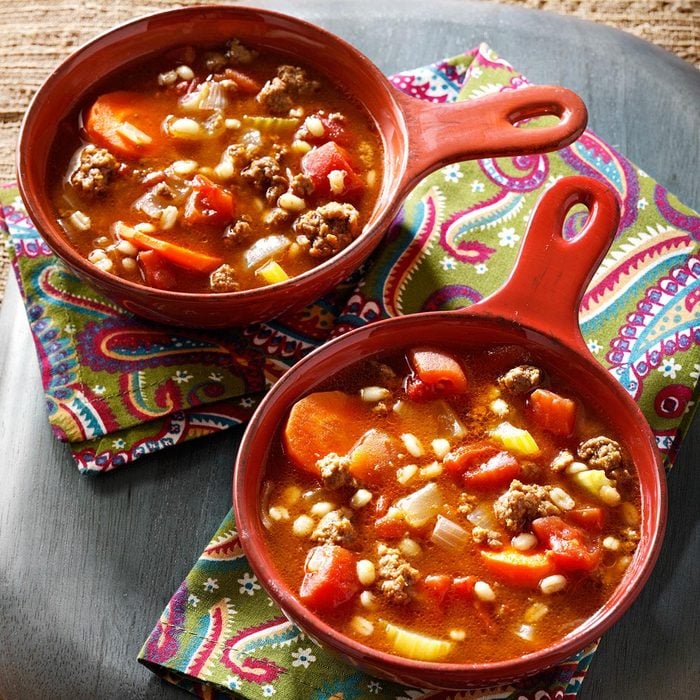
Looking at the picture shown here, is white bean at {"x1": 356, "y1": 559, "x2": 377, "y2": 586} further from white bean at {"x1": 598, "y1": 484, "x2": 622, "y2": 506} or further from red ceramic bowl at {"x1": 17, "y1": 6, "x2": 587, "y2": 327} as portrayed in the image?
red ceramic bowl at {"x1": 17, "y1": 6, "x2": 587, "y2": 327}

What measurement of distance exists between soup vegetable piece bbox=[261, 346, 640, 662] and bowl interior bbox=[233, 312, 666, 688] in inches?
1.6

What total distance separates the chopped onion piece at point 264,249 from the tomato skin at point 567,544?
1158mm

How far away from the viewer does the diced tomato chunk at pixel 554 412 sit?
3088 mm

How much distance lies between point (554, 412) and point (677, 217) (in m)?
1.03

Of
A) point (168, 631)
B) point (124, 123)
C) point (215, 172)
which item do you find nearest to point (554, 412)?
point (168, 631)

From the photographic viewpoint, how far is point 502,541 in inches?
114

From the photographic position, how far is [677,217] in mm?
3740

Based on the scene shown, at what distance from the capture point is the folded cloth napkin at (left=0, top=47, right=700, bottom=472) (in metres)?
3.41

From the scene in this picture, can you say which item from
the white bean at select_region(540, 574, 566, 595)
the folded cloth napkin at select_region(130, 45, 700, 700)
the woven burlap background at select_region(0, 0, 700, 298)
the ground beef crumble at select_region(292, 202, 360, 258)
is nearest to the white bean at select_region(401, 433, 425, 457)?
the white bean at select_region(540, 574, 566, 595)

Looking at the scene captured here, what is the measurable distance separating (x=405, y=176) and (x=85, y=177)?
989 mm

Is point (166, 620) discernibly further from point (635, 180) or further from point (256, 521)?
point (635, 180)

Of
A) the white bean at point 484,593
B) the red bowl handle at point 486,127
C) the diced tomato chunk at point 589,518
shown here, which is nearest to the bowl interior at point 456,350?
the diced tomato chunk at point 589,518

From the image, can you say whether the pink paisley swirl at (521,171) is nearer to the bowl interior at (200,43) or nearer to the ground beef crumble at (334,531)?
the bowl interior at (200,43)

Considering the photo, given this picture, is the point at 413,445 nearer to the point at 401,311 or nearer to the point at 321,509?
the point at 321,509
